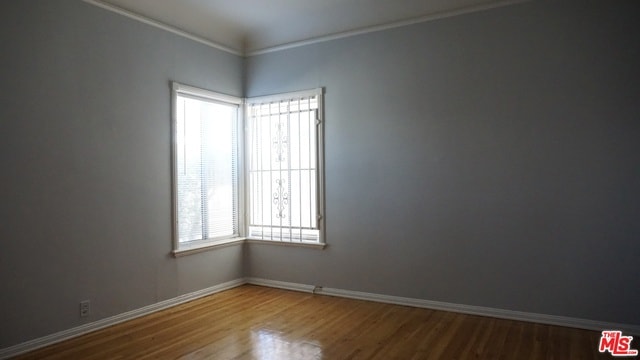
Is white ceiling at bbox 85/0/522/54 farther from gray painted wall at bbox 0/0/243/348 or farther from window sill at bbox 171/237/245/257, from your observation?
window sill at bbox 171/237/245/257

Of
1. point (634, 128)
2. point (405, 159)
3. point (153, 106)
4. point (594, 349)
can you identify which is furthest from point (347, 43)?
point (594, 349)

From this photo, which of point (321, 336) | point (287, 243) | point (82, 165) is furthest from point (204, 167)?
point (321, 336)

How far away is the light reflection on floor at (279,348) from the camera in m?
3.27

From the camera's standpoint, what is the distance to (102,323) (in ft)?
12.8

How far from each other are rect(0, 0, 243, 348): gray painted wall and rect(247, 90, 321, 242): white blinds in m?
0.99

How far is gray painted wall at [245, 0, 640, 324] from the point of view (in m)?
3.69

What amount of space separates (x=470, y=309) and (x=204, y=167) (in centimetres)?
318

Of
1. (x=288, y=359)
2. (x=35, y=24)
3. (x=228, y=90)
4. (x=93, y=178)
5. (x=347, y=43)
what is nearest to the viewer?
(x=288, y=359)

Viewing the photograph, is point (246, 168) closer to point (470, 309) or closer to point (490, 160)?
point (490, 160)

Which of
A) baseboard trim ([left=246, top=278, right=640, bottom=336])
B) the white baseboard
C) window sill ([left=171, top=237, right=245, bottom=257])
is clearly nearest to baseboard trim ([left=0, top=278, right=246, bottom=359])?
the white baseboard

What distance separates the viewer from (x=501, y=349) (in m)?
3.35

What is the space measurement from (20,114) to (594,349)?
15.4 ft

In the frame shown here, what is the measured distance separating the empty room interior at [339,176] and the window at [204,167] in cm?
4

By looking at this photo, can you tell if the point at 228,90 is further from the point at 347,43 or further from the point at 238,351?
the point at 238,351
